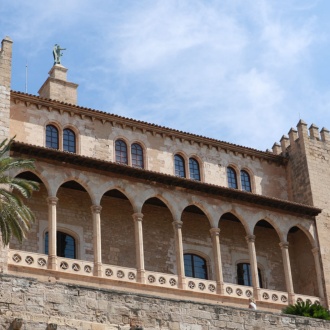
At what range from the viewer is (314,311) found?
100 feet

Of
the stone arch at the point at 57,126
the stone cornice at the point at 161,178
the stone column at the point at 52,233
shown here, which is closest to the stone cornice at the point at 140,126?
the stone arch at the point at 57,126

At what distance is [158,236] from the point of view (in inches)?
1543

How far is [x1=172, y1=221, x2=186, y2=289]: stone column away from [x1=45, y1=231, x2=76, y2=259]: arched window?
4295mm

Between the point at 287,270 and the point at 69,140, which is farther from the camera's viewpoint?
the point at 287,270

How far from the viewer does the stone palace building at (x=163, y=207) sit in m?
36.0

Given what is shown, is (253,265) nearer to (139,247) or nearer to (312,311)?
(139,247)

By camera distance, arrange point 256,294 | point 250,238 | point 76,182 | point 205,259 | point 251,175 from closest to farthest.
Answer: point 76,182
point 256,294
point 250,238
point 205,259
point 251,175

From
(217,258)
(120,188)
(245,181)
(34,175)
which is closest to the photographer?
(34,175)

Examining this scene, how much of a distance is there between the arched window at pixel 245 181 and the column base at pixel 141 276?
31.4ft

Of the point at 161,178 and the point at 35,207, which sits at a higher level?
the point at 161,178

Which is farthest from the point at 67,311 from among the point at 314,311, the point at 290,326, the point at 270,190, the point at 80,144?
the point at 270,190

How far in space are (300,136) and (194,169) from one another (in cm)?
599

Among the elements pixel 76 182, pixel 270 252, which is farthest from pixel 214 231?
pixel 76 182

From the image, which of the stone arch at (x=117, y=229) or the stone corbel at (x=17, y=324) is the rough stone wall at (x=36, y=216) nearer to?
the stone arch at (x=117, y=229)
